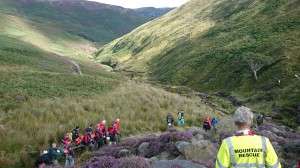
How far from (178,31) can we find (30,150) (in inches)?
5530

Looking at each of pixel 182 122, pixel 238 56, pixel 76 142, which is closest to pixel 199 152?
pixel 76 142

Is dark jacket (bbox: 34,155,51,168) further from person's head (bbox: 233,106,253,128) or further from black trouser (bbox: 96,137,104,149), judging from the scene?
person's head (bbox: 233,106,253,128)

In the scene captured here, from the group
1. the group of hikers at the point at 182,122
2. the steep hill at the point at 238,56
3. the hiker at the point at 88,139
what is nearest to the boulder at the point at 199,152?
the hiker at the point at 88,139

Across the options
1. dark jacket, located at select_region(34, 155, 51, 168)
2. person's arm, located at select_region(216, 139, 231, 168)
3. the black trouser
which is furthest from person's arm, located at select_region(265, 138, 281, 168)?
the black trouser

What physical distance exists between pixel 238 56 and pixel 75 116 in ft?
205

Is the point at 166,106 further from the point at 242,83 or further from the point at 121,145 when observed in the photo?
the point at 242,83

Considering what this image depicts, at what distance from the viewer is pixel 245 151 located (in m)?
5.60

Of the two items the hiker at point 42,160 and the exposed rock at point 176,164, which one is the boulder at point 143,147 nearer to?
the hiker at point 42,160

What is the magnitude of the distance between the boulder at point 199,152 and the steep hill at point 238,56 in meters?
29.2

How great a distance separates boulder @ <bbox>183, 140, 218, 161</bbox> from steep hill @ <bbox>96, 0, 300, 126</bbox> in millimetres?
29204

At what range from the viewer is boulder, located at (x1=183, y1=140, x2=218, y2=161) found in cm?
1262

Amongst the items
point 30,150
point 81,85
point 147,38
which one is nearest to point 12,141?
point 30,150

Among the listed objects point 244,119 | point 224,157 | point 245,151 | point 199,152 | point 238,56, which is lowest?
point 199,152

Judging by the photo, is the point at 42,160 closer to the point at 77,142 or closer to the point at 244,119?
the point at 77,142
